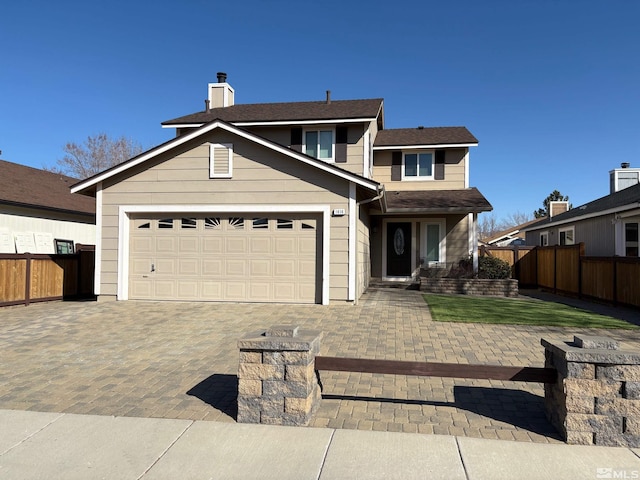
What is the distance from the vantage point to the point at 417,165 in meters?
17.8

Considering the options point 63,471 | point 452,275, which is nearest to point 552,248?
point 452,275

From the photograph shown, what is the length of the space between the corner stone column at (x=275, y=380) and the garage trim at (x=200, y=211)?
707cm

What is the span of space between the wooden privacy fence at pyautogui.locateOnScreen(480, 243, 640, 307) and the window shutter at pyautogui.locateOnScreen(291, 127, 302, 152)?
875cm

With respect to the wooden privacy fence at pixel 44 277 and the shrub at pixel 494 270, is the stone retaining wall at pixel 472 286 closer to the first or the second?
the shrub at pixel 494 270

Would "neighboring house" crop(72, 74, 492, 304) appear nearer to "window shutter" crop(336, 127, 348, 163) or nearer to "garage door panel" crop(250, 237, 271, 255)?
"garage door panel" crop(250, 237, 271, 255)

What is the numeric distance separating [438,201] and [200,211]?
861 cm

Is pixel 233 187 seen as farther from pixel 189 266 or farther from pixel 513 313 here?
pixel 513 313

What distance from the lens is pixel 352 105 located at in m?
16.9

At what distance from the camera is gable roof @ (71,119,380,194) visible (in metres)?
11.0

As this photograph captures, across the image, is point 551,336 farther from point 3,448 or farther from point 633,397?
point 3,448

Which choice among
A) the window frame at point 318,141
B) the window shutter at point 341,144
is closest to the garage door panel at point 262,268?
the window frame at point 318,141

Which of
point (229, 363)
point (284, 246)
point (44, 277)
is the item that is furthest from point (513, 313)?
point (44, 277)

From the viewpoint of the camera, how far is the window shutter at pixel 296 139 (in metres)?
15.7

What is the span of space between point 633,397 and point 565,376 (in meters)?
0.56
